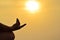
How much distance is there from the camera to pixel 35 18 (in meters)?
1.49

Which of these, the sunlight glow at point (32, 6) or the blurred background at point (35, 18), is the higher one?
the sunlight glow at point (32, 6)

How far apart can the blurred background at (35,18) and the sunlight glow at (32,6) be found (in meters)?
0.03

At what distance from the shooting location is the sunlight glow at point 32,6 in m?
1.49

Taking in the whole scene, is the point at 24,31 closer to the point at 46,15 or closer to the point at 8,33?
the point at 46,15

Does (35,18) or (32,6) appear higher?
(32,6)

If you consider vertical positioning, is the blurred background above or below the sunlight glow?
below

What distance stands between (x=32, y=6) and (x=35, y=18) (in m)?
0.11

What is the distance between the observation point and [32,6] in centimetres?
151

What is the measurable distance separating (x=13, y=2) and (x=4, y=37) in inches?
36.4

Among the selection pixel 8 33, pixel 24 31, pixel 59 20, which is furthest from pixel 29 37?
pixel 8 33

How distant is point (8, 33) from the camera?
0.60 m

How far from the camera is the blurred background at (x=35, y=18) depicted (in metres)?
1.44

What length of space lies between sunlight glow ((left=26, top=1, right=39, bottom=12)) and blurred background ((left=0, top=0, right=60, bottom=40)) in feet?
0.08

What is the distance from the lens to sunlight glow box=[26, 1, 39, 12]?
149cm
